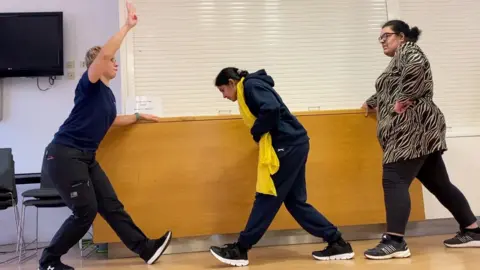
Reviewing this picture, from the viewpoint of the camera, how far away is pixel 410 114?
98.7 inches

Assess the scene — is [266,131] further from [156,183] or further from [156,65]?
[156,65]

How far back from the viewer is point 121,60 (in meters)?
3.49

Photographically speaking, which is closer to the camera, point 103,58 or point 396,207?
point 103,58

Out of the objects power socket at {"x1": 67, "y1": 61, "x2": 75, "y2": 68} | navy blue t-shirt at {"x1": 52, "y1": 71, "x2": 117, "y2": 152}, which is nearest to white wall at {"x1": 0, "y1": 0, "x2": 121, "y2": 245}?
power socket at {"x1": 67, "y1": 61, "x2": 75, "y2": 68}

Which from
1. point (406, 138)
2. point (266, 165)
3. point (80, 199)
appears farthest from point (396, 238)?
point (80, 199)

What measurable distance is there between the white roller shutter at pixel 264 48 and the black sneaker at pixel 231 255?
1.47 metres

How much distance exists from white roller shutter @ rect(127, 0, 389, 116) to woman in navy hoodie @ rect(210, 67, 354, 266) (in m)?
1.18

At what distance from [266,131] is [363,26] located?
6.22 feet

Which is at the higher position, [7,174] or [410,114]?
[410,114]

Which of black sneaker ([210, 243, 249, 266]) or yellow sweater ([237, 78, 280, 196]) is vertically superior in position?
yellow sweater ([237, 78, 280, 196])

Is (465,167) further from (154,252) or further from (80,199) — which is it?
(80,199)

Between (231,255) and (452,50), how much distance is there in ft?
8.69

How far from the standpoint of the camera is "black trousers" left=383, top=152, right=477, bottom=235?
243 centimetres

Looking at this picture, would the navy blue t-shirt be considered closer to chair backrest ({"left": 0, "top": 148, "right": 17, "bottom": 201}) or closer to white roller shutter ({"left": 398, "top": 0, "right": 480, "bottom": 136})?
chair backrest ({"left": 0, "top": 148, "right": 17, "bottom": 201})
